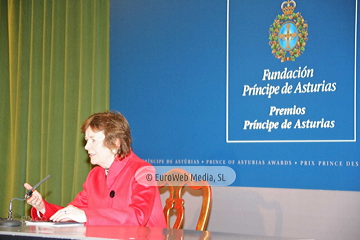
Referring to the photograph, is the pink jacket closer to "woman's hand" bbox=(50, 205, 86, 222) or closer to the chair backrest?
"woman's hand" bbox=(50, 205, 86, 222)

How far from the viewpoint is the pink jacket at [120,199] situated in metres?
2.10

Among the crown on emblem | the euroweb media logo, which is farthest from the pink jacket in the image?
the crown on emblem

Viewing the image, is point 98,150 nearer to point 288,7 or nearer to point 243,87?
point 243,87

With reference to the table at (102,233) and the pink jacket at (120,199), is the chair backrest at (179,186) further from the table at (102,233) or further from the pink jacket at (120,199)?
the table at (102,233)

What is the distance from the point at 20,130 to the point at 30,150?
230mm

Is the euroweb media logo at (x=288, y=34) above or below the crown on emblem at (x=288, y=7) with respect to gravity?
below

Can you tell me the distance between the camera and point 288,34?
3051 millimetres

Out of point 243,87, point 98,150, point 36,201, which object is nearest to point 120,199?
point 98,150

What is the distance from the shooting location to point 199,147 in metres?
3.38

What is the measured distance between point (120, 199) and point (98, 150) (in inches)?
12.0

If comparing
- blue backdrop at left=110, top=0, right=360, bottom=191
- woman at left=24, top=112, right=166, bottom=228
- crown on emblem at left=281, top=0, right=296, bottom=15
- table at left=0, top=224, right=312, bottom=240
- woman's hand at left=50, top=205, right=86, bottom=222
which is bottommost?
table at left=0, top=224, right=312, bottom=240


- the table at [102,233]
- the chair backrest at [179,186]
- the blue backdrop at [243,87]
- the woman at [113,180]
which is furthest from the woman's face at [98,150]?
the blue backdrop at [243,87]

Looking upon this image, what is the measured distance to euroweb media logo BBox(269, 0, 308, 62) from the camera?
9.86ft

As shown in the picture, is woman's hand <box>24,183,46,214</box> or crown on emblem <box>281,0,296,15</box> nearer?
woman's hand <box>24,183,46,214</box>
